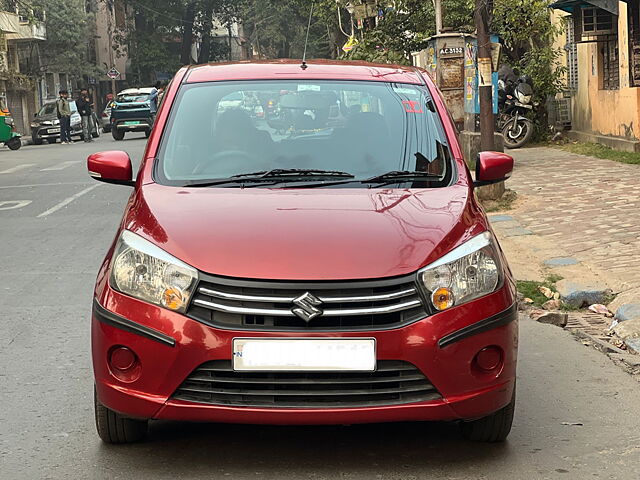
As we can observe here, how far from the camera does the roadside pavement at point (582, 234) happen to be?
27.6 feet

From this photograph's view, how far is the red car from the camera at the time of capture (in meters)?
4.20

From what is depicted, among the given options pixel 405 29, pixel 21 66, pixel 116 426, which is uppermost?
pixel 21 66

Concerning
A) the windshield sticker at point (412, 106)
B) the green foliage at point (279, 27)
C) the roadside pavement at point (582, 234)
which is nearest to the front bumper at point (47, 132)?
the green foliage at point (279, 27)

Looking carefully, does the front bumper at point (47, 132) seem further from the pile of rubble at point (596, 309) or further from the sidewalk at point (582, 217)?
the pile of rubble at point (596, 309)

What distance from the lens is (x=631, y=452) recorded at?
15.5 feet

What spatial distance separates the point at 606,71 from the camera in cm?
2150

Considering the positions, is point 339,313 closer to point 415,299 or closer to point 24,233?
point 415,299

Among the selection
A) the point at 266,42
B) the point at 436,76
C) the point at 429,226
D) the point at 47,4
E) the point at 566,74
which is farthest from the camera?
the point at 266,42

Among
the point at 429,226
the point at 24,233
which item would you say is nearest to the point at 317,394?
the point at 429,226

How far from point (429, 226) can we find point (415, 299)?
1.39ft

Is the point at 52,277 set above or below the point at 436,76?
below

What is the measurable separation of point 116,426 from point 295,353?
0.98 metres

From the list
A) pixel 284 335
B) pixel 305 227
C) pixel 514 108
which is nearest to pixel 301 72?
pixel 305 227

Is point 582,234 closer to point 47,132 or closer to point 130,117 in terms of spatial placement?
point 130,117
